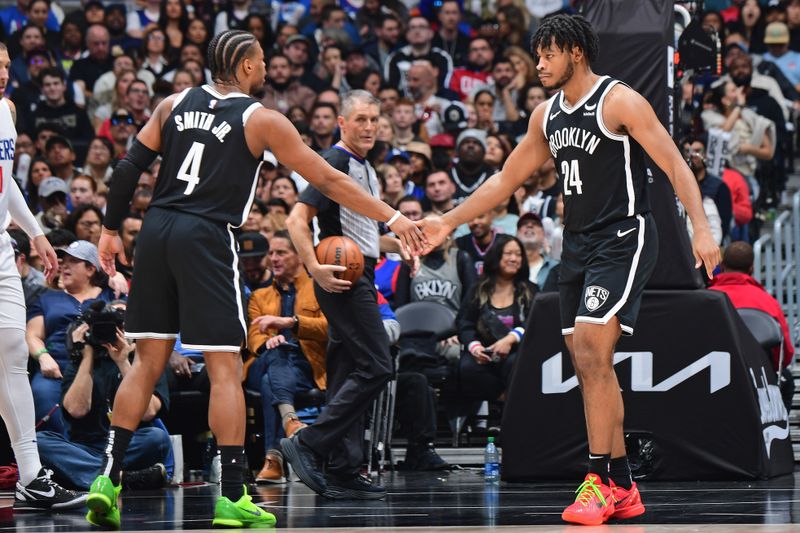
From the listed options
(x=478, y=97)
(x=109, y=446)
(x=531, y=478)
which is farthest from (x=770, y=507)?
(x=478, y=97)

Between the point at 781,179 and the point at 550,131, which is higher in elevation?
the point at 781,179

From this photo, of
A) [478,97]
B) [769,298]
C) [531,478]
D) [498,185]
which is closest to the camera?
[498,185]

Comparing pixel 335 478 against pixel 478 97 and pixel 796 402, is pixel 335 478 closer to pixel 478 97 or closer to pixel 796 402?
pixel 796 402

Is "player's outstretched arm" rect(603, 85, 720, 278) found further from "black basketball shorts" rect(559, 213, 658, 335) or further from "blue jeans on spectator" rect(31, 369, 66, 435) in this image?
"blue jeans on spectator" rect(31, 369, 66, 435)

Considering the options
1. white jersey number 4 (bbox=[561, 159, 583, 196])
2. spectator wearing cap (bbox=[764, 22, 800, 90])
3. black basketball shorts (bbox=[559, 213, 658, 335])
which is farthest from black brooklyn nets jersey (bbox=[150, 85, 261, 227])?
spectator wearing cap (bbox=[764, 22, 800, 90])

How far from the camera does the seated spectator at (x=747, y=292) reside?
32.0 feet

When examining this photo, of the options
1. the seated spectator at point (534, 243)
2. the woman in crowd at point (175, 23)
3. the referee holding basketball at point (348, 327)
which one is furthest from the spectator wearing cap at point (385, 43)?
the referee holding basketball at point (348, 327)

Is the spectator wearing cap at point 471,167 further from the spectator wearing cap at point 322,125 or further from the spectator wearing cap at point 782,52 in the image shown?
the spectator wearing cap at point 782,52

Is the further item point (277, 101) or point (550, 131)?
point (277, 101)

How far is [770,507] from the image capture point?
22.1ft

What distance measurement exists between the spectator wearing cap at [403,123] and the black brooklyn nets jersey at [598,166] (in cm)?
798

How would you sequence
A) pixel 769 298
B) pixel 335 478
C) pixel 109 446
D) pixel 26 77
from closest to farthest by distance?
1. pixel 109 446
2. pixel 335 478
3. pixel 769 298
4. pixel 26 77

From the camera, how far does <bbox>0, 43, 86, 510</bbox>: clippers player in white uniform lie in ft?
23.0

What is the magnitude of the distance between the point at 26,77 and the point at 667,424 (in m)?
10.9
